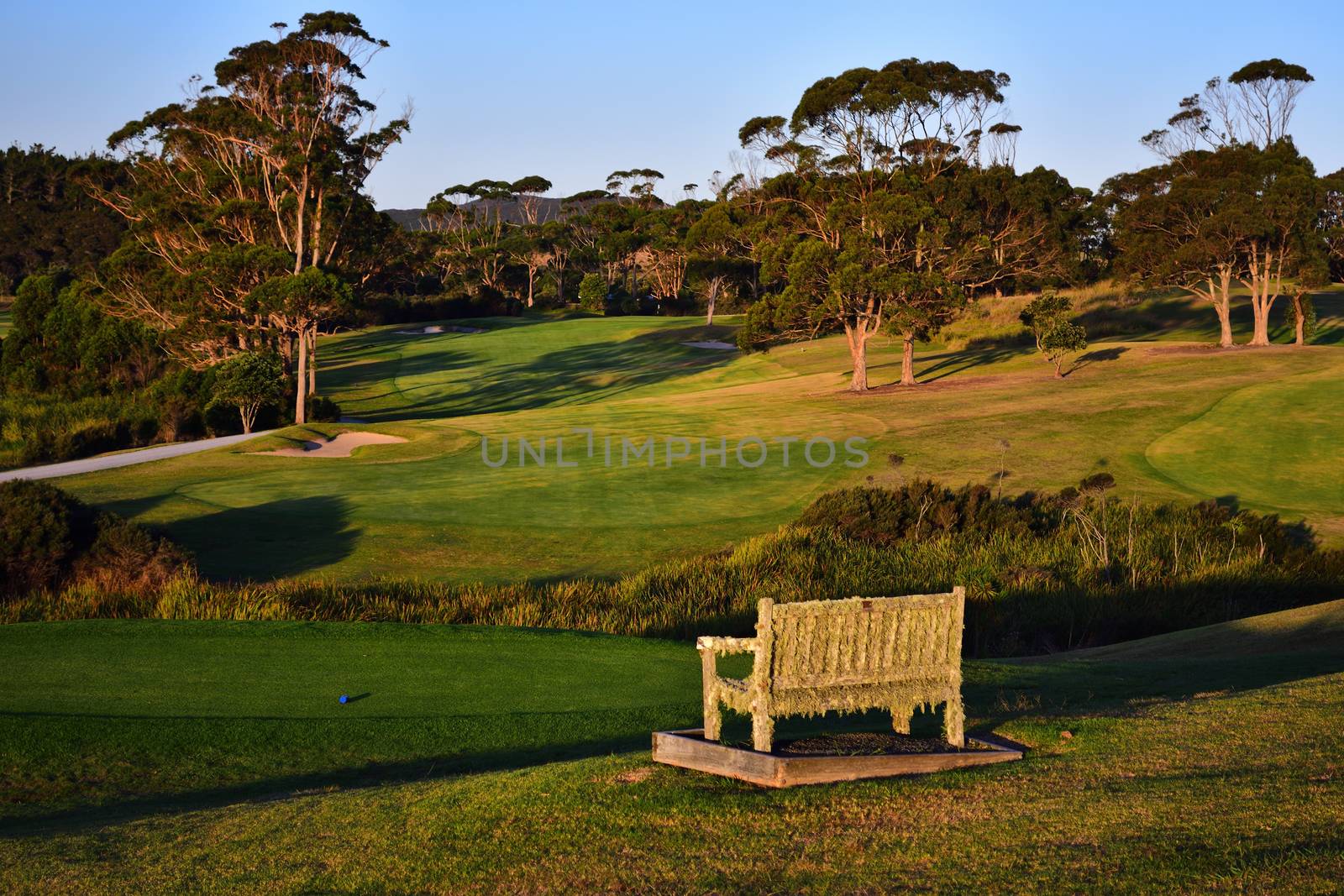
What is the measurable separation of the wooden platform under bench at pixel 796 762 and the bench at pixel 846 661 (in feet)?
0.56

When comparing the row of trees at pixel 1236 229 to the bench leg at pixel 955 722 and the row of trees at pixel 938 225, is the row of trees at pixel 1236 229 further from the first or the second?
the bench leg at pixel 955 722

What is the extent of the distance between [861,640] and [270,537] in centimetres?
1746

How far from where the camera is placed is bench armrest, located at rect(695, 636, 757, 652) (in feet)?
23.2

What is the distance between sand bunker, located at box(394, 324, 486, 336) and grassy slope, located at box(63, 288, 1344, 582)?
25297mm

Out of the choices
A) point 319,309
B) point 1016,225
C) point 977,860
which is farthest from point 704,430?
point 977,860

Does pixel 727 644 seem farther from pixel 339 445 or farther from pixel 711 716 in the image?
pixel 339 445

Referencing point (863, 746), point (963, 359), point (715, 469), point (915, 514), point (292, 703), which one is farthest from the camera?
point (963, 359)

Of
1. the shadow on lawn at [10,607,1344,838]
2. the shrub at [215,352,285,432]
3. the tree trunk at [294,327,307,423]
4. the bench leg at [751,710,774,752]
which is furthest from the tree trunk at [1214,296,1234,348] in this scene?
the bench leg at [751,710,774,752]

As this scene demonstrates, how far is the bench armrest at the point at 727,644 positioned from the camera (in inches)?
279

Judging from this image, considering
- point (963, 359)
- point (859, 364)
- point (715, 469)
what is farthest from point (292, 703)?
point (963, 359)

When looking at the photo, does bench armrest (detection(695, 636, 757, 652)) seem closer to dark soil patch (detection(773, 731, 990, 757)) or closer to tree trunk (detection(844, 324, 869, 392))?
dark soil patch (detection(773, 731, 990, 757))

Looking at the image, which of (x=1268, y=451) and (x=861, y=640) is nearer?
(x=861, y=640)

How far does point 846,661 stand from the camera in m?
7.21

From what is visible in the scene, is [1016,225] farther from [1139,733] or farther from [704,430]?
[1139,733]
